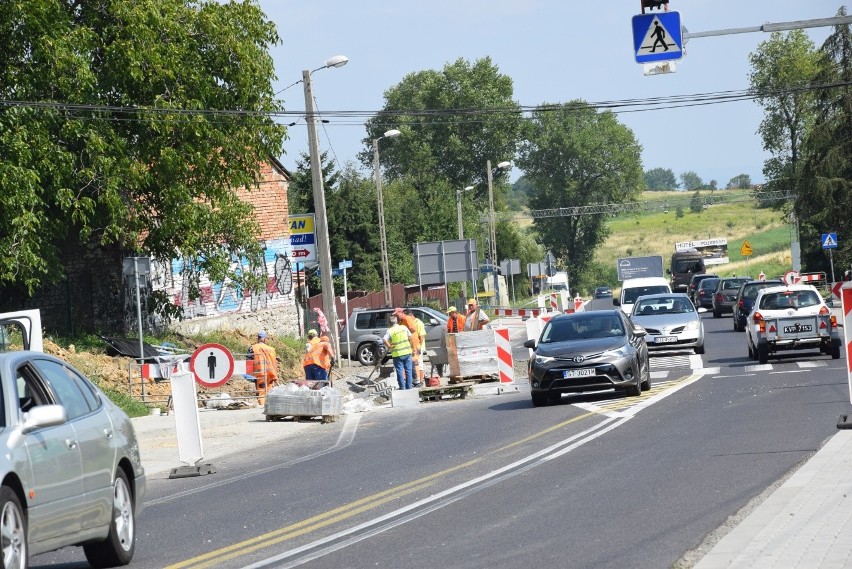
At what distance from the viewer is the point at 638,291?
156 ft

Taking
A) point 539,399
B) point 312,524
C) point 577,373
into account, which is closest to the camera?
point 312,524

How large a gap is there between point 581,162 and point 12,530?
11486 centimetres

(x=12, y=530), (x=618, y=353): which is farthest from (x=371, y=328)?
(x=12, y=530)

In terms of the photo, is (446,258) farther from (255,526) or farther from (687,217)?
(687,217)

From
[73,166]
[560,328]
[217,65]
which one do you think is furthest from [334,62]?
[560,328]

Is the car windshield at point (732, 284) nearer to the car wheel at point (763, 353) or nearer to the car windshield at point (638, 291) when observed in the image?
the car windshield at point (638, 291)

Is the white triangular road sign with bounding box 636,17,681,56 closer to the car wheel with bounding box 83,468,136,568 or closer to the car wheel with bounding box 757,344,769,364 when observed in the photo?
the car wheel with bounding box 757,344,769,364

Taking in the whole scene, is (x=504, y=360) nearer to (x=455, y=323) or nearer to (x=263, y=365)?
(x=263, y=365)

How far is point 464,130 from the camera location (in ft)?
375

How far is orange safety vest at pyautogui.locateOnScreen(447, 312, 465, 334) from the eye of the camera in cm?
3572

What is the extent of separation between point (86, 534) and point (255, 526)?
2567 mm

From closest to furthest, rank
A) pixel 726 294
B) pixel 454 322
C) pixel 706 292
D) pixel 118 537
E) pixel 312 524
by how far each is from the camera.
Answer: pixel 118 537 → pixel 312 524 → pixel 454 322 → pixel 726 294 → pixel 706 292

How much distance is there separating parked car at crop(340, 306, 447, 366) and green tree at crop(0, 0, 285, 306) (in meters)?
9.10

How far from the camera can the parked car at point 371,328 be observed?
149ft
